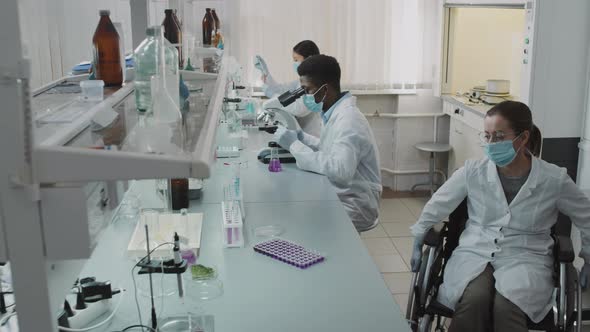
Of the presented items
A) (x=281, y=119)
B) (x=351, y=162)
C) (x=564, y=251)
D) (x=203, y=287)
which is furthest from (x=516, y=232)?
(x=281, y=119)

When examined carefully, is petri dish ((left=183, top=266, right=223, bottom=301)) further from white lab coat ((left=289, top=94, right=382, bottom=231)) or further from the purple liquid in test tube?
the purple liquid in test tube

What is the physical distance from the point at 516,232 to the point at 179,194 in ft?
4.44

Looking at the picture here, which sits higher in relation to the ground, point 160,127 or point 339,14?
point 339,14

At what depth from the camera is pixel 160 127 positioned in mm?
1286

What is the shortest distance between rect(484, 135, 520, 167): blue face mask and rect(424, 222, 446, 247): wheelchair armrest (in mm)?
342

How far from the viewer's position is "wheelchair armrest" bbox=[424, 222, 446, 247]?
236 centimetres

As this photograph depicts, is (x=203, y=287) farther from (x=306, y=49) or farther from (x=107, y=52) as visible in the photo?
(x=306, y=49)

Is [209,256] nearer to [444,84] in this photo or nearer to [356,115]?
[356,115]

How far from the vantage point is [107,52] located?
173 centimetres

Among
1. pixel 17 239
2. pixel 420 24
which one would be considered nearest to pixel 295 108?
pixel 420 24

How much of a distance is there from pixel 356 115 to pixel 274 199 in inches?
24.6

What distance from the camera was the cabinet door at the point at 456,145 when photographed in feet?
15.7

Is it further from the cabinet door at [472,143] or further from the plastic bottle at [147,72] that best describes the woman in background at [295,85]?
the plastic bottle at [147,72]

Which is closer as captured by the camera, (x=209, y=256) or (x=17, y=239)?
(x=17, y=239)
